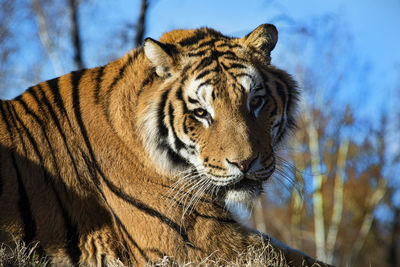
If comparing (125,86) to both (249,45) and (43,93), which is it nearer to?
(43,93)

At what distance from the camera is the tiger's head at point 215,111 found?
2.66 metres

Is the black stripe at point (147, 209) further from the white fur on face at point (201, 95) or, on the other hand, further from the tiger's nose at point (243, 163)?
the white fur on face at point (201, 95)

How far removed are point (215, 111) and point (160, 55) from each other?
54 centimetres

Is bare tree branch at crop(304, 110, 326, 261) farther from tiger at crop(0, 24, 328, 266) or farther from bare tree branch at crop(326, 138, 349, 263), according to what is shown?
tiger at crop(0, 24, 328, 266)

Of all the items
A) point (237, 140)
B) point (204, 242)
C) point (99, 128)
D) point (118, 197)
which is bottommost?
point (204, 242)

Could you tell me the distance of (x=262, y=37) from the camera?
3078 mm

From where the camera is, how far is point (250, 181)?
9.12 ft

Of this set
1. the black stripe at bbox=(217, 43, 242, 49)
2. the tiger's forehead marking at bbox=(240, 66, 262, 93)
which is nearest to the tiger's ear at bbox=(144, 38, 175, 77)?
the black stripe at bbox=(217, 43, 242, 49)

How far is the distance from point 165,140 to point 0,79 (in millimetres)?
11443

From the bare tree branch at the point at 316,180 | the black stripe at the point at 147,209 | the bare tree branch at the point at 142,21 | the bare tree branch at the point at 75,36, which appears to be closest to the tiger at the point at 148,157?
the black stripe at the point at 147,209

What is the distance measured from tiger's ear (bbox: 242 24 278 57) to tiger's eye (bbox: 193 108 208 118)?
2.18ft

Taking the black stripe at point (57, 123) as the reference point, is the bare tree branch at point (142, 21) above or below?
above

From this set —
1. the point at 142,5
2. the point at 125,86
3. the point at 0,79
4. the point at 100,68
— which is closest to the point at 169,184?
the point at 125,86

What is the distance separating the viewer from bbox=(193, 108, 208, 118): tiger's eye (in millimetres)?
2785
